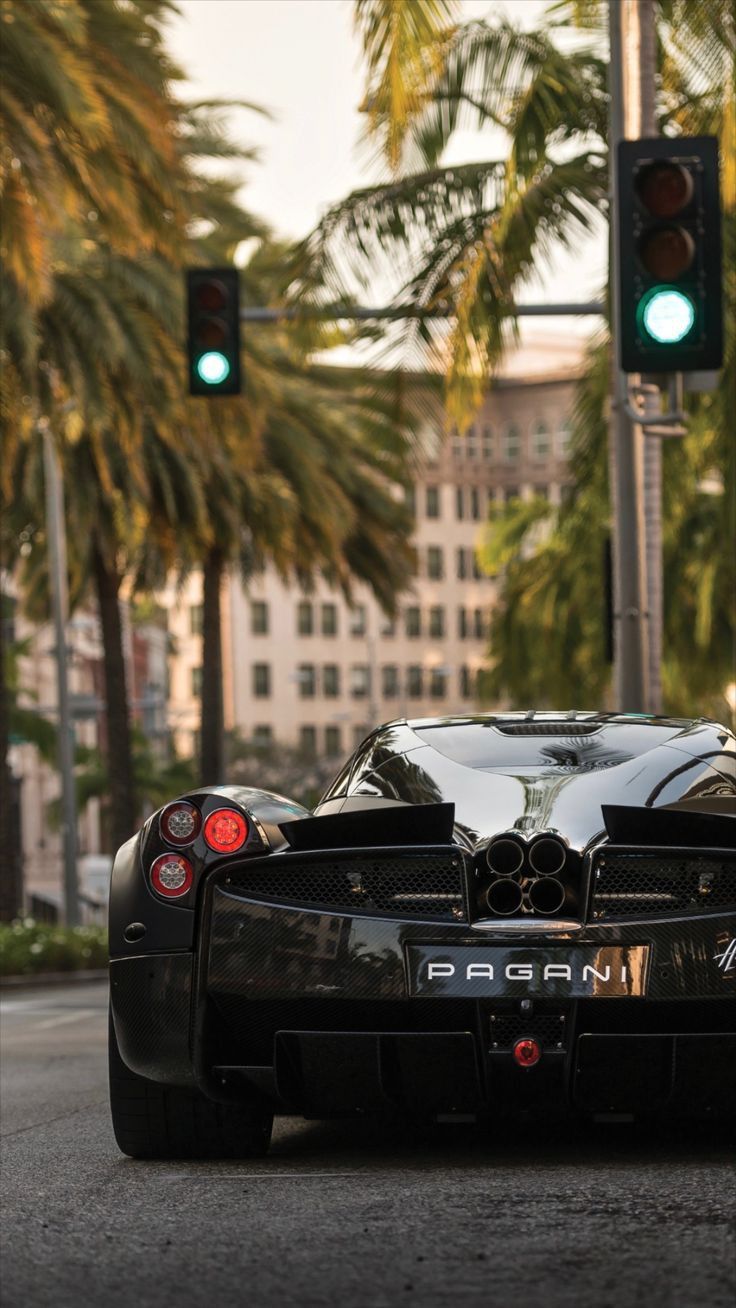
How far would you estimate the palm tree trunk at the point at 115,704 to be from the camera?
30.6 m

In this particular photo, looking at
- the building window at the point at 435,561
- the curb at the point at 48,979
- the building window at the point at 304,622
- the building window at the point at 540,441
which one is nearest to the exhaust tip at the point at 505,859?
the curb at the point at 48,979

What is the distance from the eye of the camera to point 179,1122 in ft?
20.1

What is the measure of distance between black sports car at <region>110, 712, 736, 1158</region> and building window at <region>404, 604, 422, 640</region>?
366 ft

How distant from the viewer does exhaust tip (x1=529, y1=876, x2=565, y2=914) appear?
571 centimetres

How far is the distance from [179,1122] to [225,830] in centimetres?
81

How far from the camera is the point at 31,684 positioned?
65.0m

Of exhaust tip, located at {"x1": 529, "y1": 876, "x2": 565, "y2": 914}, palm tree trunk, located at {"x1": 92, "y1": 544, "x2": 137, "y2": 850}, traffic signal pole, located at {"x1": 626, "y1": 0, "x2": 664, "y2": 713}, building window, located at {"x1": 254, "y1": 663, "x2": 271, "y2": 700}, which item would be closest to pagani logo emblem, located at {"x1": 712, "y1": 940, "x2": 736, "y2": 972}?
exhaust tip, located at {"x1": 529, "y1": 876, "x2": 565, "y2": 914}

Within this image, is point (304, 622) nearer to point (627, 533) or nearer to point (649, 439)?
point (649, 439)

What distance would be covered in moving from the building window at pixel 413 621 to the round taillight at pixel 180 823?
365ft

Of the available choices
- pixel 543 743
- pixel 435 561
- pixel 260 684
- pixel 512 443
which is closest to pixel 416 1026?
pixel 543 743

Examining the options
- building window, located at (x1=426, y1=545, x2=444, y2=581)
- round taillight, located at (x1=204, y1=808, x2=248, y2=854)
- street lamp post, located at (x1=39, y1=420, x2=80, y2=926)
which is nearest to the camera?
round taillight, located at (x1=204, y1=808, x2=248, y2=854)

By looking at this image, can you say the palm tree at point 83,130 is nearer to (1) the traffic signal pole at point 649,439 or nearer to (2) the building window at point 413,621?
(1) the traffic signal pole at point 649,439

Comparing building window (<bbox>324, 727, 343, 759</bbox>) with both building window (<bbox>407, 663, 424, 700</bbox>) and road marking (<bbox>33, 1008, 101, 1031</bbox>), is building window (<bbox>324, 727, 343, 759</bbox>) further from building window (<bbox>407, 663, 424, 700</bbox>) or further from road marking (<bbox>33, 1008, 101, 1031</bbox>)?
road marking (<bbox>33, 1008, 101, 1031</bbox>)

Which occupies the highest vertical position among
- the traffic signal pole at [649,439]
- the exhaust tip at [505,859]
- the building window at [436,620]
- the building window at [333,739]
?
the traffic signal pole at [649,439]
